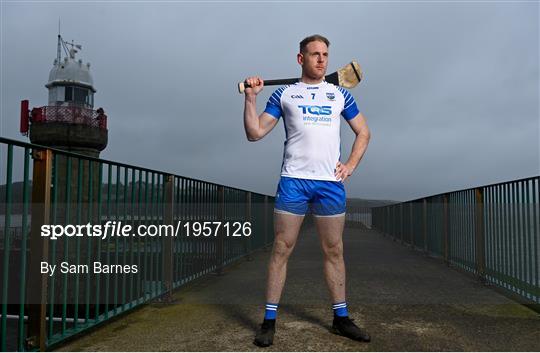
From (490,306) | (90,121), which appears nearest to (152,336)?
(490,306)

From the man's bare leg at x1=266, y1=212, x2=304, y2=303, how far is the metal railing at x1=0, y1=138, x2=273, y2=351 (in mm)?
1325

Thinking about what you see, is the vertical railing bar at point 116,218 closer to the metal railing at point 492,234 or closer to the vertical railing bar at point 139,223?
the vertical railing bar at point 139,223

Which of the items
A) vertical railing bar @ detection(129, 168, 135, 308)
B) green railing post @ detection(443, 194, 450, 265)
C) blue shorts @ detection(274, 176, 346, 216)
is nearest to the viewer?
blue shorts @ detection(274, 176, 346, 216)

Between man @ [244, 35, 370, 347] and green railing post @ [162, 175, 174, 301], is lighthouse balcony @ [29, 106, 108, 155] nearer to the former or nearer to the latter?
green railing post @ [162, 175, 174, 301]

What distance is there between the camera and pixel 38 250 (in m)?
2.87

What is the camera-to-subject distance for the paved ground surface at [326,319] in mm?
3064

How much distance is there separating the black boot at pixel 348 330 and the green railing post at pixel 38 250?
196 cm

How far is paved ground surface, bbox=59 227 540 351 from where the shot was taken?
3.06 m

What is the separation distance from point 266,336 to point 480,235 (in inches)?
158

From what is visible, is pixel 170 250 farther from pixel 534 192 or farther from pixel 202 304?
pixel 534 192

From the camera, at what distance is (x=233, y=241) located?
7.30 m

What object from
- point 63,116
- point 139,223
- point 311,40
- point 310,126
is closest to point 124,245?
point 139,223

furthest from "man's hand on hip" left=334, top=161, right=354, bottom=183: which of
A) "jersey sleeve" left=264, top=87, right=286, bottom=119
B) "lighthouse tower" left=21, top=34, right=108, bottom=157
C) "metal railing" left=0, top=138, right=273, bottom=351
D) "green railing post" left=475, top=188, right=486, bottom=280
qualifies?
"lighthouse tower" left=21, top=34, right=108, bottom=157

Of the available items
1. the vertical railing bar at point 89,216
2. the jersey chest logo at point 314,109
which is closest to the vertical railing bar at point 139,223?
the vertical railing bar at point 89,216
